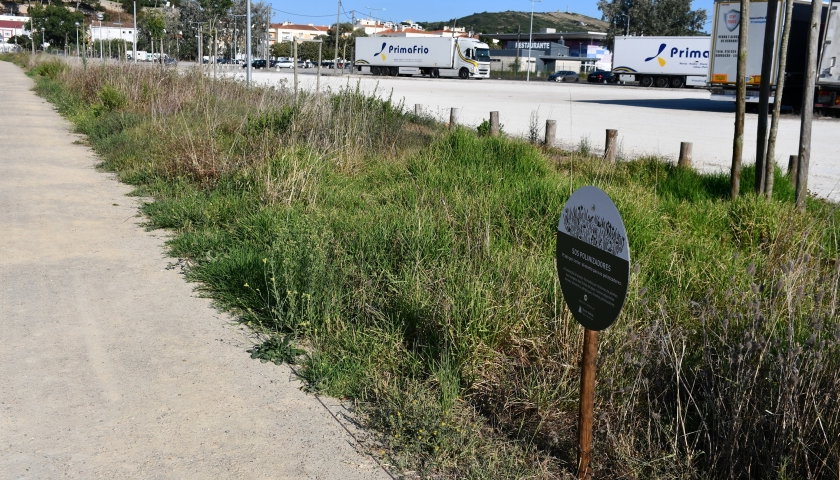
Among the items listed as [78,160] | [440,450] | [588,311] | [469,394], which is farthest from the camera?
[78,160]

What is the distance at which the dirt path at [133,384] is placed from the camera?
376cm

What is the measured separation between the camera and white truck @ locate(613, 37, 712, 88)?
170ft

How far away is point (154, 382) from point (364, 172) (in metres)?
5.65

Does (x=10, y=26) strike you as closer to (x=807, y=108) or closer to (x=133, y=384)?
(x=807, y=108)

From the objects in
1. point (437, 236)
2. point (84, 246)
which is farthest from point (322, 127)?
point (437, 236)

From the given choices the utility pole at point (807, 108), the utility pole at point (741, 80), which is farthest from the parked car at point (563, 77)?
the utility pole at point (807, 108)

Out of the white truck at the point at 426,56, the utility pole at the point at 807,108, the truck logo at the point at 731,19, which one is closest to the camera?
the utility pole at the point at 807,108

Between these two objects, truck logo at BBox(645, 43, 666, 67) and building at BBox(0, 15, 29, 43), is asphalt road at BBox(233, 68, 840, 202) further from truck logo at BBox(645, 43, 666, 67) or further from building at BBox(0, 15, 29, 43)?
building at BBox(0, 15, 29, 43)

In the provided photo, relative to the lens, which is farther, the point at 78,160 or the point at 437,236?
the point at 78,160

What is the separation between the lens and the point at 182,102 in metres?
15.2

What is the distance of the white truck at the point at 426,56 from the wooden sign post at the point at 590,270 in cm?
6254

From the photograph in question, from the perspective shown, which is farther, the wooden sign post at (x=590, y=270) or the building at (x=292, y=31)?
the building at (x=292, y=31)

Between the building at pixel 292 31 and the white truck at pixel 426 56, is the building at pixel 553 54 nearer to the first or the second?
the white truck at pixel 426 56

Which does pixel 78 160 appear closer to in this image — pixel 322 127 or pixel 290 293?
pixel 322 127
